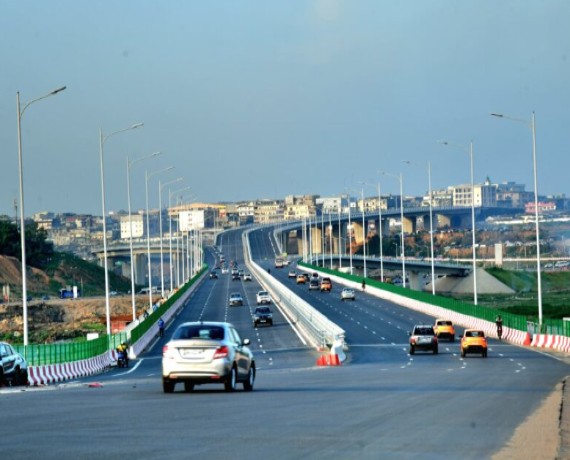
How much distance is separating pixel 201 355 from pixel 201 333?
0.54 meters

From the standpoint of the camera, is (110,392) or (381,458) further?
(110,392)

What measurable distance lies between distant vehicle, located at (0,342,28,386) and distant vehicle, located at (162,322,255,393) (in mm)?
9669

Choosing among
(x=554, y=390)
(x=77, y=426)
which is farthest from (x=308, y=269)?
(x=77, y=426)

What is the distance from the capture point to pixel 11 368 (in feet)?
118

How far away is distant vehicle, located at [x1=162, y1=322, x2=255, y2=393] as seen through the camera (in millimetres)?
26172

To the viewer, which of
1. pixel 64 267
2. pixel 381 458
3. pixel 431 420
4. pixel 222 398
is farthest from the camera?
pixel 64 267

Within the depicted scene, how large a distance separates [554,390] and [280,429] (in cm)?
1305

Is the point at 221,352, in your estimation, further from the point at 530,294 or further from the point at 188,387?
the point at 530,294

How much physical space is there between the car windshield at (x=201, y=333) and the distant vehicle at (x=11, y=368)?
988cm

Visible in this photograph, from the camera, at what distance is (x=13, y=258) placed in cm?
18012

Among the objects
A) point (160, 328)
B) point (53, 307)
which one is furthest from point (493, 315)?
point (53, 307)

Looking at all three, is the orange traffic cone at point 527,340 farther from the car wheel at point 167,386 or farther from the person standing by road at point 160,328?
the car wheel at point 167,386


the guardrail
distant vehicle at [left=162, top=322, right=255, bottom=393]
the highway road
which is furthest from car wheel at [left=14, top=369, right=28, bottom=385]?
the guardrail

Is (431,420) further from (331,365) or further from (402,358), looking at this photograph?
(402,358)
